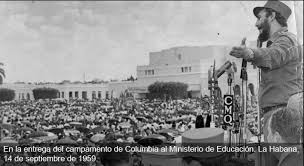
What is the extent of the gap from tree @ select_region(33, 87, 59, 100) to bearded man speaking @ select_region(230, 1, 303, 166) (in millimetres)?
2256

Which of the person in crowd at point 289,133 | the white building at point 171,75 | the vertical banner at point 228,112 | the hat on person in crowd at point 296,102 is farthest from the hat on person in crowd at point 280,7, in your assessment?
the vertical banner at point 228,112

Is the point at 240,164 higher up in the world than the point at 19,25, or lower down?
lower down

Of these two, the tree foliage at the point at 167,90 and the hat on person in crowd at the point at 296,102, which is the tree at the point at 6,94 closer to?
the tree foliage at the point at 167,90

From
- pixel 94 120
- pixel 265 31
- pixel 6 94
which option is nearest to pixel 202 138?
pixel 265 31

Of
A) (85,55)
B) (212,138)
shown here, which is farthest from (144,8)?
(212,138)

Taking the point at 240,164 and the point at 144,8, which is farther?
the point at 144,8

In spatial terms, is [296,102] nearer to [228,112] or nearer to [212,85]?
[228,112]

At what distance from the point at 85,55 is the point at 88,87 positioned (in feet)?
1.10

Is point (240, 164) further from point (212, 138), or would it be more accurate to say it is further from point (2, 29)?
point (2, 29)

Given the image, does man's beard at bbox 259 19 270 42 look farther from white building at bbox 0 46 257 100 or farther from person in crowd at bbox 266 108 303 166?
white building at bbox 0 46 257 100

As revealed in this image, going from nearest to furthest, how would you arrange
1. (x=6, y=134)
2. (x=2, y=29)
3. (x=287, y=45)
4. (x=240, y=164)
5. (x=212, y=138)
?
(x=287, y=45) < (x=212, y=138) < (x=240, y=164) < (x=2, y=29) < (x=6, y=134)

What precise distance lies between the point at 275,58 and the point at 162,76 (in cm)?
151

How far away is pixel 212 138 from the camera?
2779mm

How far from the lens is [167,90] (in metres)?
3.90
